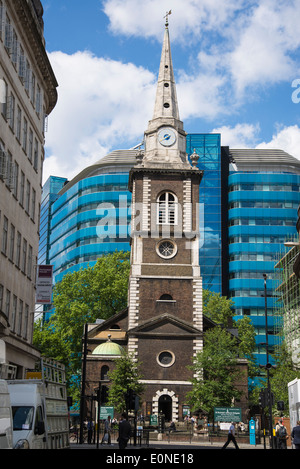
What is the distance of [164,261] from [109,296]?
15.3m

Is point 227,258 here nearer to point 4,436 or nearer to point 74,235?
point 74,235

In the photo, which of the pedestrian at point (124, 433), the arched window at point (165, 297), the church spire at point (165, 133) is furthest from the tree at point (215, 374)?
the pedestrian at point (124, 433)

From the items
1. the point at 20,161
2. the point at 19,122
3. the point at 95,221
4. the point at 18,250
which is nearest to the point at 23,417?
the point at 18,250

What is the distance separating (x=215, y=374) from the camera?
180 ft

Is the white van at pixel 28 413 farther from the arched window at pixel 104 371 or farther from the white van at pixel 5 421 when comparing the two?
the arched window at pixel 104 371

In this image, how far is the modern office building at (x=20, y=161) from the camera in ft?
104

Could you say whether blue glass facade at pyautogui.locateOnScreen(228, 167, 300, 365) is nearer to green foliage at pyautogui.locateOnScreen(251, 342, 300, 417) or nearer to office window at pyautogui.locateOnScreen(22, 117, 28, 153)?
green foliage at pyautogui.locateOnScreen(251, 342, 300, 417)

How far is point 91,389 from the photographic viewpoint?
61.6 metres

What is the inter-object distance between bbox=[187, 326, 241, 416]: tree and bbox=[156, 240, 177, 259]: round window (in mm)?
7681

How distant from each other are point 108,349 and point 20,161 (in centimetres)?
3020

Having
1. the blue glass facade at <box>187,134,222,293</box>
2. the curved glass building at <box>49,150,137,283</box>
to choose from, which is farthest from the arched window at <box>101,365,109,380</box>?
the blue glass facade at <box>187,134,222,293</box>

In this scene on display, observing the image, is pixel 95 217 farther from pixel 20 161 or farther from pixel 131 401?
pixel 131 401
